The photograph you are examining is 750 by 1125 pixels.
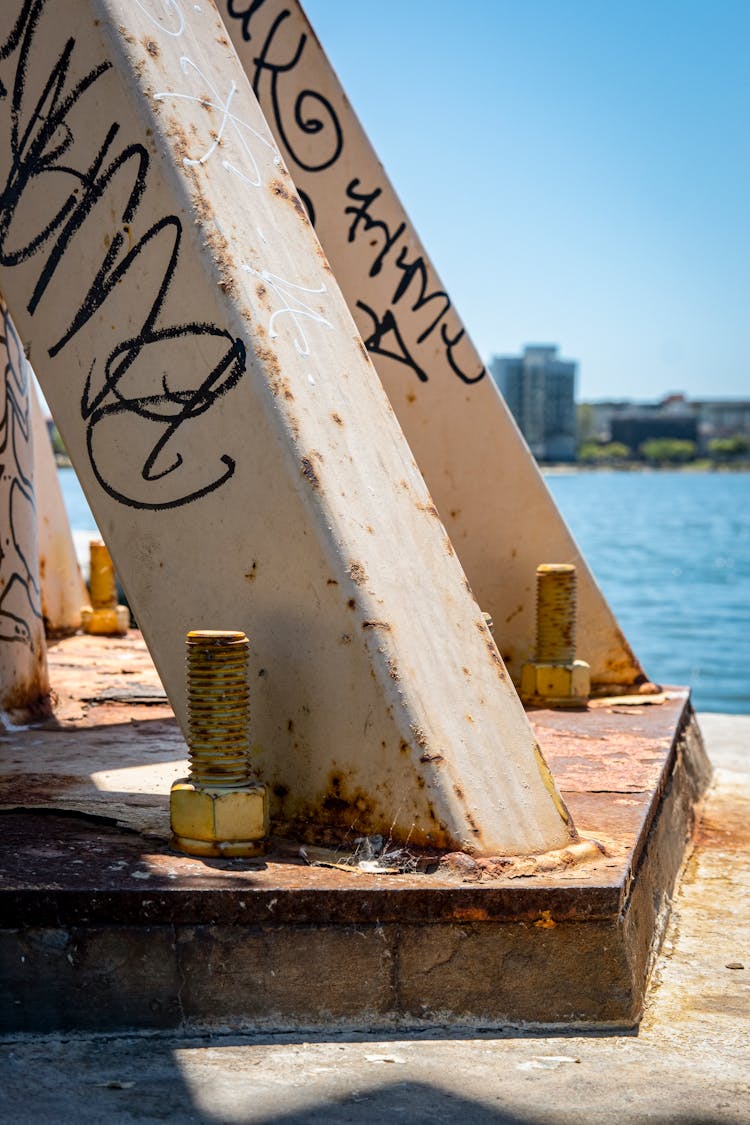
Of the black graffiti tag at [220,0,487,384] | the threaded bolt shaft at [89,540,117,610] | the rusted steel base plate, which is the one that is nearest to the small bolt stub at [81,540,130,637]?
the threaded bolt shaft at [89,540,117,610]

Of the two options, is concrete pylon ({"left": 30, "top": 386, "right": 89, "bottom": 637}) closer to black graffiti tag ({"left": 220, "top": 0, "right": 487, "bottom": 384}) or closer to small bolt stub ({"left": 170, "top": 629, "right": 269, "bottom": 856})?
black graffiti tag ({"left": 220, "top": 0, "right": 487, "bottom": 384})

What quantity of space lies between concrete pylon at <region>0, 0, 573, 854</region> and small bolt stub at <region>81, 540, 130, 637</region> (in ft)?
18.6

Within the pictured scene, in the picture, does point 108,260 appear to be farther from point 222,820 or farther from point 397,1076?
point 397,1076

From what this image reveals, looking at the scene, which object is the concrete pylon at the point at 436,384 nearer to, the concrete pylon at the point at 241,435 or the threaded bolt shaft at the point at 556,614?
the threaded bolt shaft at the point at 556,614

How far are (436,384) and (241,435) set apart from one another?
3.45m

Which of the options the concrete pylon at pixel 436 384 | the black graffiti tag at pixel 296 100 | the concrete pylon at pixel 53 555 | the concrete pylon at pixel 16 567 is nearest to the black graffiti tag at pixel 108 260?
the concrete pylon at pixel 16 567

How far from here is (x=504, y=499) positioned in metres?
8.02

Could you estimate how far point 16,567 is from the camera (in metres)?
7.36

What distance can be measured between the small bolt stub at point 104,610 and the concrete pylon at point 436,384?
3.54 m

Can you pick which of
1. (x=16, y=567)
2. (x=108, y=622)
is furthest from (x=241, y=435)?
(x=108, y=622)

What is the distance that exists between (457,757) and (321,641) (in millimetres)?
574

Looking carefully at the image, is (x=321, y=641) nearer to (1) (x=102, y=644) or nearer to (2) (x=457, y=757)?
(2) (x=457, y=757)

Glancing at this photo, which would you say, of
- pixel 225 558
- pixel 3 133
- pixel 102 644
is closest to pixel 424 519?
pixel 225 558

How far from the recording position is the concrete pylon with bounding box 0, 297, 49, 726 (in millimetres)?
7129
